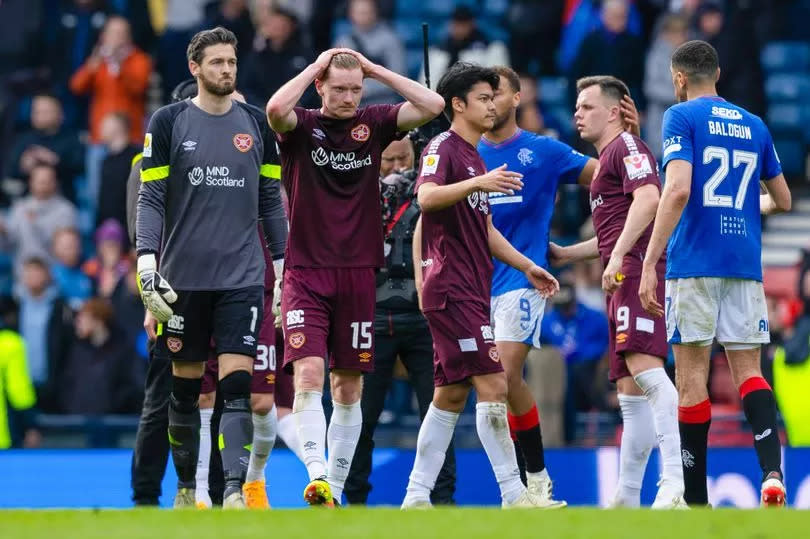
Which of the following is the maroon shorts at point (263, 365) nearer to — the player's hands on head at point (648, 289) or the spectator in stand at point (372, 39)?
the player's hands on head at point (648, 289)

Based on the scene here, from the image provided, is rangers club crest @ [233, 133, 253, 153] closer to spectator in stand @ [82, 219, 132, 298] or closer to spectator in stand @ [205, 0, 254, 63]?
spectator in stand @ [82, 219, 132, 298]

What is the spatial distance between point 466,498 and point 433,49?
6202 mm

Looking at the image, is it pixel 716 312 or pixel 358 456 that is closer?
pixel 716 312

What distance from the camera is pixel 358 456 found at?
11.8 meters

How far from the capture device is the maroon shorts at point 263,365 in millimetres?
11156

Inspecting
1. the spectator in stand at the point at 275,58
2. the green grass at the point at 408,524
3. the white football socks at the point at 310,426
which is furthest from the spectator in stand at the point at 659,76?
the green grass at the point at 408,524

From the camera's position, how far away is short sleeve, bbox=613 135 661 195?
10398mm

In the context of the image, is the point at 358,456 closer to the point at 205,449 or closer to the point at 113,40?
the point at 205,449

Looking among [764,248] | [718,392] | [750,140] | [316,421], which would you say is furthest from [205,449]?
[764,248]

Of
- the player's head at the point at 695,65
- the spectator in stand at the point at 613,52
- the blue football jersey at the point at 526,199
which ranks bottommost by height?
the blue football jersey at the point at 526,199

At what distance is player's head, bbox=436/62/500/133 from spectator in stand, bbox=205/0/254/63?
8810 mm

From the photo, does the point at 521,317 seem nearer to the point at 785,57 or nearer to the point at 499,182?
the point at 499,182

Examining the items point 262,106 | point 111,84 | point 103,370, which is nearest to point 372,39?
point 262,106

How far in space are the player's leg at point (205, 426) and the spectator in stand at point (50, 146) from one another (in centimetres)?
797
